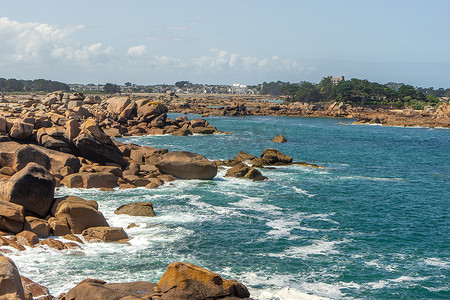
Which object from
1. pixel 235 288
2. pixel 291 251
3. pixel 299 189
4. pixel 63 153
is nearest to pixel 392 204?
pixel 299 189

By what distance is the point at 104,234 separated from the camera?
86.5 ft

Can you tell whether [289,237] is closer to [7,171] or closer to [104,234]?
[104,234]

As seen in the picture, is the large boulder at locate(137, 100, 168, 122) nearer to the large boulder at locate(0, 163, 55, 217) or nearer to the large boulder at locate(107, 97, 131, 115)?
the large boulder at locate(107, 97, 131, 115)

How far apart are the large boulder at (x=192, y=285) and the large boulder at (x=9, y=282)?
4.86 m

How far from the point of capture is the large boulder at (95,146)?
1736 inches

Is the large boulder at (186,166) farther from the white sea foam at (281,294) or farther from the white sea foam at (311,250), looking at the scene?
the white sea foam at (281,294)

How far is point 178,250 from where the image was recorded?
25.6m

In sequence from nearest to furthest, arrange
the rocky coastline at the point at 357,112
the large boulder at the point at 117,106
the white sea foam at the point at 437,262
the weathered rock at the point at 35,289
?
the weathered rock at the point at 35,289 < the white sea foam at the point at 437,262 < the large boulder at the point at 117,106 < the rocky coastline at the point at 357,112

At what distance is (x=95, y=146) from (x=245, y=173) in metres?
15.3

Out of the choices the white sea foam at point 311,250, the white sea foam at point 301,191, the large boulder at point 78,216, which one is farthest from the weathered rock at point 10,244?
the white sea foam at point 301,191

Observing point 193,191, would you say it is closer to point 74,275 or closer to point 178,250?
point 178,250

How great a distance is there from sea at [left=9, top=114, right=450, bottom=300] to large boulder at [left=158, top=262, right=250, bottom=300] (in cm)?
391

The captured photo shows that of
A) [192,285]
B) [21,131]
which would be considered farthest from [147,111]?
[192,285]

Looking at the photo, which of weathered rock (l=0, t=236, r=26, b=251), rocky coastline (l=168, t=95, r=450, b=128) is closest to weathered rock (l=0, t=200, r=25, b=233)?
weathered rock (l=0, t=236, r=26, b=251)
